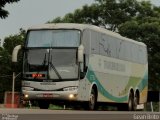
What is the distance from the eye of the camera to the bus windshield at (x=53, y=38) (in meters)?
24.4

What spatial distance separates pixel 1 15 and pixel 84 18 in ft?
167

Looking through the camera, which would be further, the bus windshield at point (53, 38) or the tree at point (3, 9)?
the bus windshield at point (53, 38)

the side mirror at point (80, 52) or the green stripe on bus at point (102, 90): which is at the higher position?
the side mirror at point (80, 52)

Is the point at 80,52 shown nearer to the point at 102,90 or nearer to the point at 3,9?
the point at 3,9

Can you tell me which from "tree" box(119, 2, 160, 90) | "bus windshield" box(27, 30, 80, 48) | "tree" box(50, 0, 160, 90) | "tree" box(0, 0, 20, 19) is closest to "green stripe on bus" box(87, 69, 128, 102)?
"bus windshield" box(27, 30, 80, 48)

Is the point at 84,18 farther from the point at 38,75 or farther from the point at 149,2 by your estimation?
the point at 38,75

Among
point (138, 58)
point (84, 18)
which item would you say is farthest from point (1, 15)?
point (84, 18)

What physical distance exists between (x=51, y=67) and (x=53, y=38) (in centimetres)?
123

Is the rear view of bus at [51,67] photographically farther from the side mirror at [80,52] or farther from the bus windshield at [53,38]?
the side mirror at [80,52]

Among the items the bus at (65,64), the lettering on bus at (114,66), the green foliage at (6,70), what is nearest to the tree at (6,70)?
the green foliage at (6,70)

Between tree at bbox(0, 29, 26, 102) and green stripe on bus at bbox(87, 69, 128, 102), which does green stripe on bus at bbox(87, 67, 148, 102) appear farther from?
tree at bbox(0, 29, 26, 102)

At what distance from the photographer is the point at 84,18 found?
75.0m

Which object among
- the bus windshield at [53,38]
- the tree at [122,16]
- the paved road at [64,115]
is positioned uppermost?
the tree at [122,16]

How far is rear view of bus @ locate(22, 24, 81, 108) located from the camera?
2402 cm
